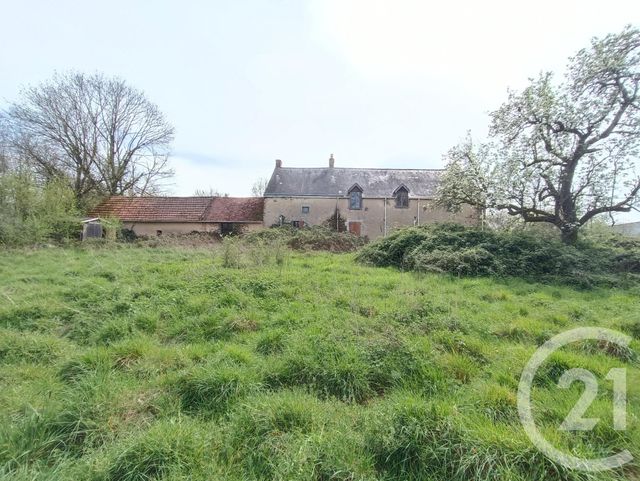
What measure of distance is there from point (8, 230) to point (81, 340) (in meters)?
16.1

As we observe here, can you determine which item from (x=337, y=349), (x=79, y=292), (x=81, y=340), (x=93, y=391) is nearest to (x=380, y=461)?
(x=337, y=349)

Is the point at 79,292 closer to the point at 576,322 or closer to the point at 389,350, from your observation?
the point at 389,350

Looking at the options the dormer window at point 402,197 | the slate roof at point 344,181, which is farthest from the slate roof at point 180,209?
the dormer window at point 402,197

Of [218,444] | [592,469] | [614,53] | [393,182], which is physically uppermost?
[614,53]

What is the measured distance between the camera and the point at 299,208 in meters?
28.0

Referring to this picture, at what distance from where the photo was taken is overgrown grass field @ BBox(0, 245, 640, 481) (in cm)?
256

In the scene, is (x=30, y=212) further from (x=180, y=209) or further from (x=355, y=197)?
(x=355, y=197)

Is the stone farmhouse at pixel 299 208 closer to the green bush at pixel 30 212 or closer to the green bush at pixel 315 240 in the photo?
the green bush at pixel 315 240

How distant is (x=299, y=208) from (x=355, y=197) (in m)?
4.97

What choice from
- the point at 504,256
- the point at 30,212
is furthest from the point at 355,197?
the point at 30,212

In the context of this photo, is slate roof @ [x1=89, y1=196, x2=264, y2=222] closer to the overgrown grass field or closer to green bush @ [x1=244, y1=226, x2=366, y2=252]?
green bush @ [x1=244, y1=226, x2=366, y2=252]

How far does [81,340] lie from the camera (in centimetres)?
524

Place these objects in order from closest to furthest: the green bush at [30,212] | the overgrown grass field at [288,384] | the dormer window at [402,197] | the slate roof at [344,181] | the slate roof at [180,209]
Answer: the overgrown grass field at [288,384], the green bush at [30,212], the slate roof at [180,209], the dormer window at [402,197], the slate roof at [344,181]

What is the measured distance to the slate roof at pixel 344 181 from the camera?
2827 centimetres
